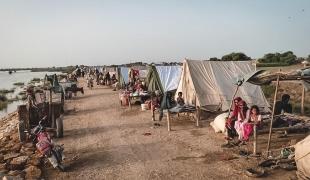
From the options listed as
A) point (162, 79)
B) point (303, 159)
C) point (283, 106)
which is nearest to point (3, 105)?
point (162, 79)

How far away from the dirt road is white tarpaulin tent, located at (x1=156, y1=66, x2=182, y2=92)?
4.03 metres

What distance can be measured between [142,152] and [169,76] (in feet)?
33.2

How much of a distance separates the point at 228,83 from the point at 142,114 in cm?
427

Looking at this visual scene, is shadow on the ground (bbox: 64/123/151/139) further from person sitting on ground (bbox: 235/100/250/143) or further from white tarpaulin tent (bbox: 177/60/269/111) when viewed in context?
person sitting on ground (bbox: 235/100/250/143)

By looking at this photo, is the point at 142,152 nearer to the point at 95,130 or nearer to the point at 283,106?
the point at 95,130

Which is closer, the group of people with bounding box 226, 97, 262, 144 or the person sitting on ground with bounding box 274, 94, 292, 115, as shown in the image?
the group of people with bounding box 226, 97, 262, 144

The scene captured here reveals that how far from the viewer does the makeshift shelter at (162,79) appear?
61.8ft

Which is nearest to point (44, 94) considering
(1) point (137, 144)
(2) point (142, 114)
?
(2) point (142, 114)

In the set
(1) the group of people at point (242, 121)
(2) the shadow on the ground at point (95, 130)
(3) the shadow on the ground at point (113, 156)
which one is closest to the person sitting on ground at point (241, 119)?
(1) the group of people at point (242, 121)

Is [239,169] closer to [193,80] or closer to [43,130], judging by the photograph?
[43,130]

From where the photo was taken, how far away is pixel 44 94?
47.0 feet

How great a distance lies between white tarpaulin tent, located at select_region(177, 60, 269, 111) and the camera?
14398mm

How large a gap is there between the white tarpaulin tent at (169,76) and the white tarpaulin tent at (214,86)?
2.72 m

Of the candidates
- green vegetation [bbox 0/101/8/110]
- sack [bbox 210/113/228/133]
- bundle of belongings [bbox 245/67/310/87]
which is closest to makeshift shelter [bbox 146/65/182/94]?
sack [bbox 210/113/228/133]
